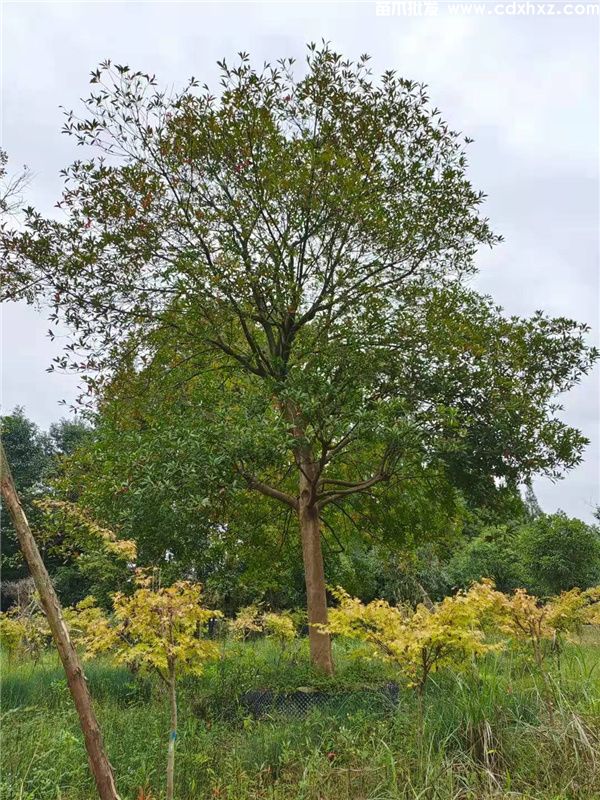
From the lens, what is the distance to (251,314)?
19.2 feet

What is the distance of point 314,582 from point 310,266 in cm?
330

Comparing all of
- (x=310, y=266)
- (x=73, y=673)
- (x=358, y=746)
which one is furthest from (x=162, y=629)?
(x=310, y=266)

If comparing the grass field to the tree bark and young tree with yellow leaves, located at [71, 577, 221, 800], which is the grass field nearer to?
young tree with yellow leaves, located at [71, 577, 221, 800]

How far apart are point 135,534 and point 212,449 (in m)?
0.98

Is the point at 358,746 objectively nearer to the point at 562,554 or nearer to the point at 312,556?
the point at 312,556

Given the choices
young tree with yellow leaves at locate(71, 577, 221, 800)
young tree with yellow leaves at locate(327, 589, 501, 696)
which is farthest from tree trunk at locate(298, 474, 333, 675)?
young tree with yellow leaves at locate(71, 577, 221, 800)

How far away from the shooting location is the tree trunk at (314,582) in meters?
5.66

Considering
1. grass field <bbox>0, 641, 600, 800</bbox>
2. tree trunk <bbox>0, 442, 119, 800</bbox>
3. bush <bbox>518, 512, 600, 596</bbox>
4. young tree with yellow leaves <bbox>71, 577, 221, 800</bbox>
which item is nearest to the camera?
tree trunk <bbox>0, 442, 119, 800</bbox>

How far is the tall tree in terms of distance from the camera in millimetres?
4953

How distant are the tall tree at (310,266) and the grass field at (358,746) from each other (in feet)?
5.55

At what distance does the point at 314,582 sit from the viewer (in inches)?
231

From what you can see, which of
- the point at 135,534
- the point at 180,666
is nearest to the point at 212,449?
the point at 135,534

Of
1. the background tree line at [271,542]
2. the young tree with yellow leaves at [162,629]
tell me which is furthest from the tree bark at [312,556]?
the young tree with yellow leaves at [162,629]

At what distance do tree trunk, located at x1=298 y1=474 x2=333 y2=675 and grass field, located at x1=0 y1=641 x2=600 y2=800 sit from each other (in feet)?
2.94
